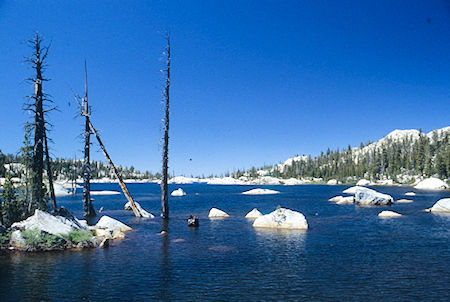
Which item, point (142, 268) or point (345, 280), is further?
point (142, 268)

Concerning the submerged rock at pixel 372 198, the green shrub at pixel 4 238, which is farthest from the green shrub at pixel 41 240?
the submerged rock at pixel 372 198

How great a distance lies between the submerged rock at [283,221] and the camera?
33719mm

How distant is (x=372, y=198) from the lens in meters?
64.1

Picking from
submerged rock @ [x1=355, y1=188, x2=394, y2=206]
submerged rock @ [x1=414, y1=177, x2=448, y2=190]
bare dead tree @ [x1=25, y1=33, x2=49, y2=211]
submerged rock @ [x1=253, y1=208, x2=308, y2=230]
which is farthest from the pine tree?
submerged rock @ [x1=414, y1=177, x2=448, y2=190]

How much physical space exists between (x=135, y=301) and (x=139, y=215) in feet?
104

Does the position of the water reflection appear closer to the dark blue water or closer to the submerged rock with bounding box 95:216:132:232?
the dark blue water

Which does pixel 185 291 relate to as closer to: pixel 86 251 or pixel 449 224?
pixel 86 251

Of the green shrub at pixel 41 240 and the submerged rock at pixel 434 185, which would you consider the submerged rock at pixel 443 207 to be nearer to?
the green shrub at pixel 41 240

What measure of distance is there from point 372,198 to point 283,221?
38861mm

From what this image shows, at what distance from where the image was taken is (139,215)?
44000 mm

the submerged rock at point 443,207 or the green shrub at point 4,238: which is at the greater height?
the green shrub at point 4,238

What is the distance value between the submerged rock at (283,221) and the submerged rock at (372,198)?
37.0 metres

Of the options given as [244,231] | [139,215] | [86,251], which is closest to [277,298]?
[86,251]

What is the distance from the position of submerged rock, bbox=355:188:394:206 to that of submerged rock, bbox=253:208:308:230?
3695 centimetres
